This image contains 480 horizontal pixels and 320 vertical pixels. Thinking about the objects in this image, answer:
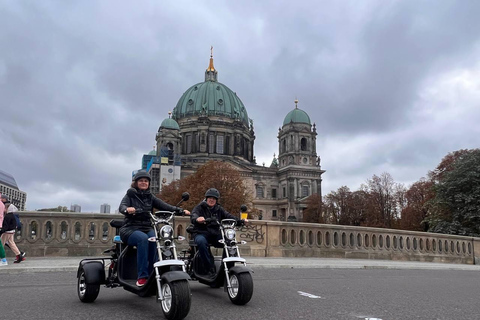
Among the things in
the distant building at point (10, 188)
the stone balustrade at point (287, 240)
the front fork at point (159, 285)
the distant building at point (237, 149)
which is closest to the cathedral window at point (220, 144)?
the distant building at point (237, 149)

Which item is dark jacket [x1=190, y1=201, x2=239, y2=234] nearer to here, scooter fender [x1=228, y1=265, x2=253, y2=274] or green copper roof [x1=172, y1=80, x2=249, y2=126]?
scooter fender [x1=228, y1=265, x2=253, y2=274]

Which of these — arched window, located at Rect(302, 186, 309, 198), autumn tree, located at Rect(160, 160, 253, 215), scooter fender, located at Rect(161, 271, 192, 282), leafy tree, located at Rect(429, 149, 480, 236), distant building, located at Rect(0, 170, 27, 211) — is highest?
distant building, located at Rect(0, 170, 27, 211)

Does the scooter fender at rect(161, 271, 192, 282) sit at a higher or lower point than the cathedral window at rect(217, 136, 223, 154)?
lower

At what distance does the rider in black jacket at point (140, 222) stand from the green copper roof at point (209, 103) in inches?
3588

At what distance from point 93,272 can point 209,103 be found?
9401 centimetres

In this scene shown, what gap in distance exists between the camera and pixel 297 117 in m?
92.2

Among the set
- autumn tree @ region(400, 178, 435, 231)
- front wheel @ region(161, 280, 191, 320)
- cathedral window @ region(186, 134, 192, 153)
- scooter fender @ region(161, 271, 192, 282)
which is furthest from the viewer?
cathedral window @ region(186, 134, 192, 153)

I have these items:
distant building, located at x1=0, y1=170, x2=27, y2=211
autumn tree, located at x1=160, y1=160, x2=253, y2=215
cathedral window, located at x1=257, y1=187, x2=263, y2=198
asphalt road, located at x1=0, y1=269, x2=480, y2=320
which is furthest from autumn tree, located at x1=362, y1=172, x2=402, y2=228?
distant building, located at x1=0, y1=170, x2=27, y2=211

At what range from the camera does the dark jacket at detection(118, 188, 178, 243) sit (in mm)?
5629

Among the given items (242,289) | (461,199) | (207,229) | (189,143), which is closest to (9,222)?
(207,229)

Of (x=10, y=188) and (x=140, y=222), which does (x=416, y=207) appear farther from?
(x=10, y=188)

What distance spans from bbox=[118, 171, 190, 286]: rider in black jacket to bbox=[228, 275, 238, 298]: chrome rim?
1.09 metres

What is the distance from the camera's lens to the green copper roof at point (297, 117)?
302 feet

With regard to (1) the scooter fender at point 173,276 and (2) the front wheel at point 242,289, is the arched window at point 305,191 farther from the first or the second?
(1) the scooter fender at point 173,276
